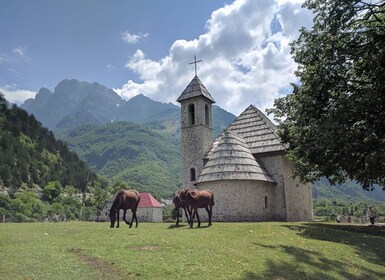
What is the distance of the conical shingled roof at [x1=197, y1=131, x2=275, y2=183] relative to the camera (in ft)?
107

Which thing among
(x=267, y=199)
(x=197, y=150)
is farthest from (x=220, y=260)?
(x=197, y=150)

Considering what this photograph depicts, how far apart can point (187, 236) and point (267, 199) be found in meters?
19.1

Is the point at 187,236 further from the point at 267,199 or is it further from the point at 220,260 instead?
the point at 267,199

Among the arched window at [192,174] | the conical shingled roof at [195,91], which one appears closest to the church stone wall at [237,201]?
the arched window at [192,174]

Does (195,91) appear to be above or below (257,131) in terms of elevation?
above

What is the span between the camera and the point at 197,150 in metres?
40.1

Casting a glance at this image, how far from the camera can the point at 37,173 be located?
113188 millimetres

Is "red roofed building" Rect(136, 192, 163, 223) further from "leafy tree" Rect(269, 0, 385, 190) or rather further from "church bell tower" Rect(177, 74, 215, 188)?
"leafy tree" Rect(269, 0, 385, 190)

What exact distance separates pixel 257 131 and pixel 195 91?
8574 millimetres

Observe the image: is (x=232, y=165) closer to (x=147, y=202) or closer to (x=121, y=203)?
(x=121, y=203)

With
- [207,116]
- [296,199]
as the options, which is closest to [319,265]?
[296,199]

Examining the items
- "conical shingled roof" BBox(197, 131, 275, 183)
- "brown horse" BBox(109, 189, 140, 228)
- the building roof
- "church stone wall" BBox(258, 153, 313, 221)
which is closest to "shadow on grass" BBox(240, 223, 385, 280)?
"brown horse" BBox(109, 189, 140, 228)

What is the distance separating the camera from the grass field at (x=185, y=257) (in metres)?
10.5

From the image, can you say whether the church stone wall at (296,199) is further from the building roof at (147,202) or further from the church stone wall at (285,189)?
the building roof at (147,202)
